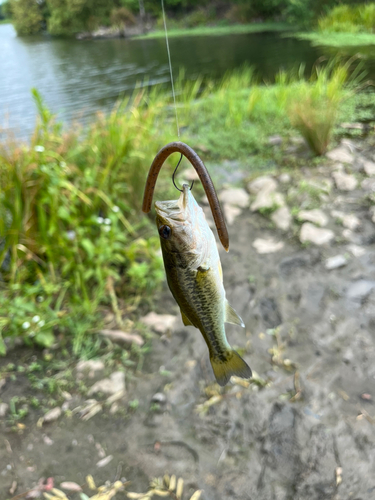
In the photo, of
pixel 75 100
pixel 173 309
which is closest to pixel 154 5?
pixel 75 100

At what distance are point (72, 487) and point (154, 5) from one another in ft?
132

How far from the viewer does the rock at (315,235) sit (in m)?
4.02

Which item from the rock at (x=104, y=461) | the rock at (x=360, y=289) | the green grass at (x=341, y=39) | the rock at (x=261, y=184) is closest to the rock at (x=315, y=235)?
the rock at (x=360, y=289)

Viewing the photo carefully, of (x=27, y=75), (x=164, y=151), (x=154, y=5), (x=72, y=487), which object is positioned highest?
(x=154, y=5)

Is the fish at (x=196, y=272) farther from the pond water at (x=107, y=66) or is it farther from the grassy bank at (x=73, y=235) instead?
the pond water at (x=107, y=66)

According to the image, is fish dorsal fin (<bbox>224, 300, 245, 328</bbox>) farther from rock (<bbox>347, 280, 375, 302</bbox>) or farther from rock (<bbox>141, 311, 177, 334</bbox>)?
rock (<bbox>347, 280, 375, 302</bbox>)

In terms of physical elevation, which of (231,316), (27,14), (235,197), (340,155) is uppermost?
(27,14)

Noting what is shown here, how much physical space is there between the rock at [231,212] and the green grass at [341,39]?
15.2 meters

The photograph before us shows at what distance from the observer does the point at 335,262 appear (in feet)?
12.2

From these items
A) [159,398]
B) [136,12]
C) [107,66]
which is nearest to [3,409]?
[159,398]

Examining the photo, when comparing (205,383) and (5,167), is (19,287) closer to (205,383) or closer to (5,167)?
(5,167)

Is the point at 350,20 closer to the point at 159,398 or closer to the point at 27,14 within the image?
the point at 27,14

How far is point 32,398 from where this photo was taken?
2814 mm

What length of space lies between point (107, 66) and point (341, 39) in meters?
11.9
